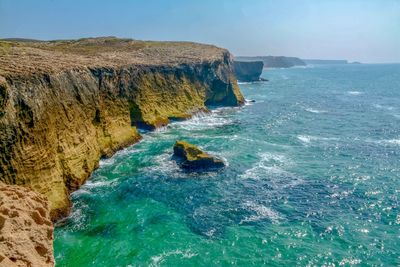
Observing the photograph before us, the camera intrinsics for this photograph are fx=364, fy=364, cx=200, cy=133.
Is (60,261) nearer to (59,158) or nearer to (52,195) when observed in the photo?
(52,195)

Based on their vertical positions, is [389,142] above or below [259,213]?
above

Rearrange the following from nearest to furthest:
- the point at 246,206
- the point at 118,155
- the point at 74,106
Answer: the point at 246,206, the point at 74,106, the point at 118,155

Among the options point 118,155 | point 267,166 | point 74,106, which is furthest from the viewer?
point 118,155

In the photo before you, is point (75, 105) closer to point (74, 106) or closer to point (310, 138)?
point (74, 106)

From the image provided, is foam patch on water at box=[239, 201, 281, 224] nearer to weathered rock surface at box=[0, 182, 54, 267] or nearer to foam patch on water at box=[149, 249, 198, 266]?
foam patch on water at box=[149, 249, 198, 266]

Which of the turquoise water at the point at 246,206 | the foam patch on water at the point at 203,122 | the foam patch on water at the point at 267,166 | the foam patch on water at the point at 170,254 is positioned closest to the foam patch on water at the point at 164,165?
the turquoise water at the point at 246,206

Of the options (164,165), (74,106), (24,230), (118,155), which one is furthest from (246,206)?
Result: (74,106)

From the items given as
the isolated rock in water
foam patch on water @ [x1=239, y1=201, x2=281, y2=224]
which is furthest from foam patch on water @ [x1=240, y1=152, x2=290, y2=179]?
foam patch on water @ [x1=239, y1=201, x2=281, y2=224]
